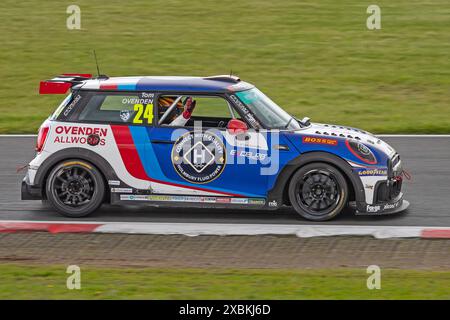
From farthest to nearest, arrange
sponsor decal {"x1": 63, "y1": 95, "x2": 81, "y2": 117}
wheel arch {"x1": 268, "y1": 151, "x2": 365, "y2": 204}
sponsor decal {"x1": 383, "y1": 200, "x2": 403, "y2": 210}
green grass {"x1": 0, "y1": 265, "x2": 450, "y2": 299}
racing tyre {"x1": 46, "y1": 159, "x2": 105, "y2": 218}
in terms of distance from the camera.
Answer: sponsor decal {"x1": 63, "y1": 95, "x2": 81, "y2": 117}
racing tyre {"x1": 46, "y1": 159, "x2": 105, "y2": 218}
sponsor decal {"x1": 383, "y1": 200, "x2": 403, "y2": 210}
wheel arch {"x1": 268, "y1": 151, "x2": 365, "y2": 204}
green grass {"x1": 0, "y1": 265, "x2": 450, "y2": 299}

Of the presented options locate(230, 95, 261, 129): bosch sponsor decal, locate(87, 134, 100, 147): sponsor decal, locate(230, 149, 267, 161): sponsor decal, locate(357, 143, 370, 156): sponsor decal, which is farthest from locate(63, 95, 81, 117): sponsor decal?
locate(357, 143, 370, 156): sponsor decal

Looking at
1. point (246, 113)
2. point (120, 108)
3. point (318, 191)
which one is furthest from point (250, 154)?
point (120, 108)

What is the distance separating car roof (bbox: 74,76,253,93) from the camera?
431 inches

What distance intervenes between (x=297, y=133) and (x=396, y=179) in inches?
49.6

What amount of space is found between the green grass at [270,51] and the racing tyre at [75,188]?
5.96 m

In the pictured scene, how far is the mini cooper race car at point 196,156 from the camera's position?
10.7m

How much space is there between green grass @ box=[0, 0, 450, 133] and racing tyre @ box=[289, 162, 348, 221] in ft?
19.7

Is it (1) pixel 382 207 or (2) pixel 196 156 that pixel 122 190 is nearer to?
(2) pixel 196 156

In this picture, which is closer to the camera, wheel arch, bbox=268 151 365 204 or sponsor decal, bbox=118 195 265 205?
wheel arch, bbox=268 151 365 204

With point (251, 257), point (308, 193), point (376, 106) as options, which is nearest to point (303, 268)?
point (251, 257)

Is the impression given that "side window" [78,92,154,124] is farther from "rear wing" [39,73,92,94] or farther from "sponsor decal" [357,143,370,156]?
"sponsor decal" [357,143,370,156]

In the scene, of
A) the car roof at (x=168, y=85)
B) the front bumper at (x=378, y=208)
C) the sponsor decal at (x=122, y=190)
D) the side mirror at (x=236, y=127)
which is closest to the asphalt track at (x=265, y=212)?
the front bumper at (x=378, y=208)

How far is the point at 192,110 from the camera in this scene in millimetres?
11008
